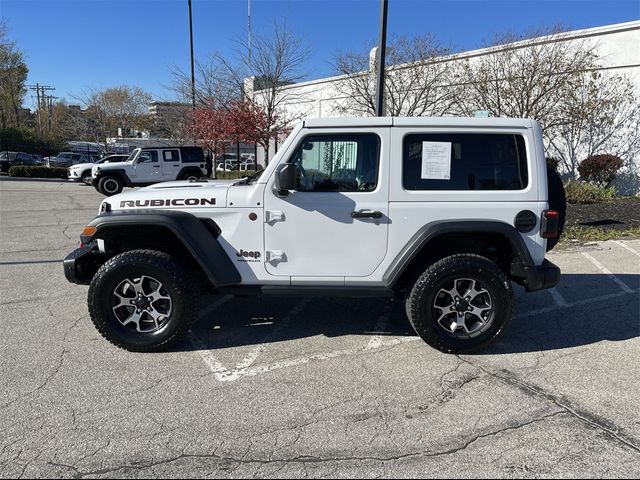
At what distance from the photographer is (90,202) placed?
1511 centimetres

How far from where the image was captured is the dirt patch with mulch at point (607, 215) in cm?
943

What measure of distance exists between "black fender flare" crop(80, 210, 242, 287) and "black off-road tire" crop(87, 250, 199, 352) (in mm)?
225

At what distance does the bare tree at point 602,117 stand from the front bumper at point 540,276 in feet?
44.3

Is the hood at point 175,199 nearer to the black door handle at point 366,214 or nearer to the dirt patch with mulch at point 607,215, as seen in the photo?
the black door handle at point 366,214

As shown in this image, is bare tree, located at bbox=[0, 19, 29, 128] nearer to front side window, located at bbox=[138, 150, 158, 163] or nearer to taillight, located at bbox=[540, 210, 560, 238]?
front side window, located at bbox=[138, 150, 158, 163]

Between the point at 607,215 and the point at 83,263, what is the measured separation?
35.3ft

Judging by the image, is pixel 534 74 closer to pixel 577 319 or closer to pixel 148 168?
pixel 577 319

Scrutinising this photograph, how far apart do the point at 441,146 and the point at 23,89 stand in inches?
1987

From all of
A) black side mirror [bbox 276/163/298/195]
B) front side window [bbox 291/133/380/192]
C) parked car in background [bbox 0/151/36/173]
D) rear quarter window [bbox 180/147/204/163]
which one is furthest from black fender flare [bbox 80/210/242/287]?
parked car in background [bbox 0/151/36/173]

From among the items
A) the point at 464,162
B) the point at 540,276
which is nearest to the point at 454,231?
the point at 464,162

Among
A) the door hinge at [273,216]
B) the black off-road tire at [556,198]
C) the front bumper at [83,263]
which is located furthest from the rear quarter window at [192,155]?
the black off-road tire at [556,198]

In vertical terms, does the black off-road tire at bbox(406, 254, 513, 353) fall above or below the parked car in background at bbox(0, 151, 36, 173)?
below

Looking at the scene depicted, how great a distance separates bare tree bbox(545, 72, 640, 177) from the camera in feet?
48.0

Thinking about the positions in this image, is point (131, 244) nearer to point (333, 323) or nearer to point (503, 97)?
point (333, 323)
